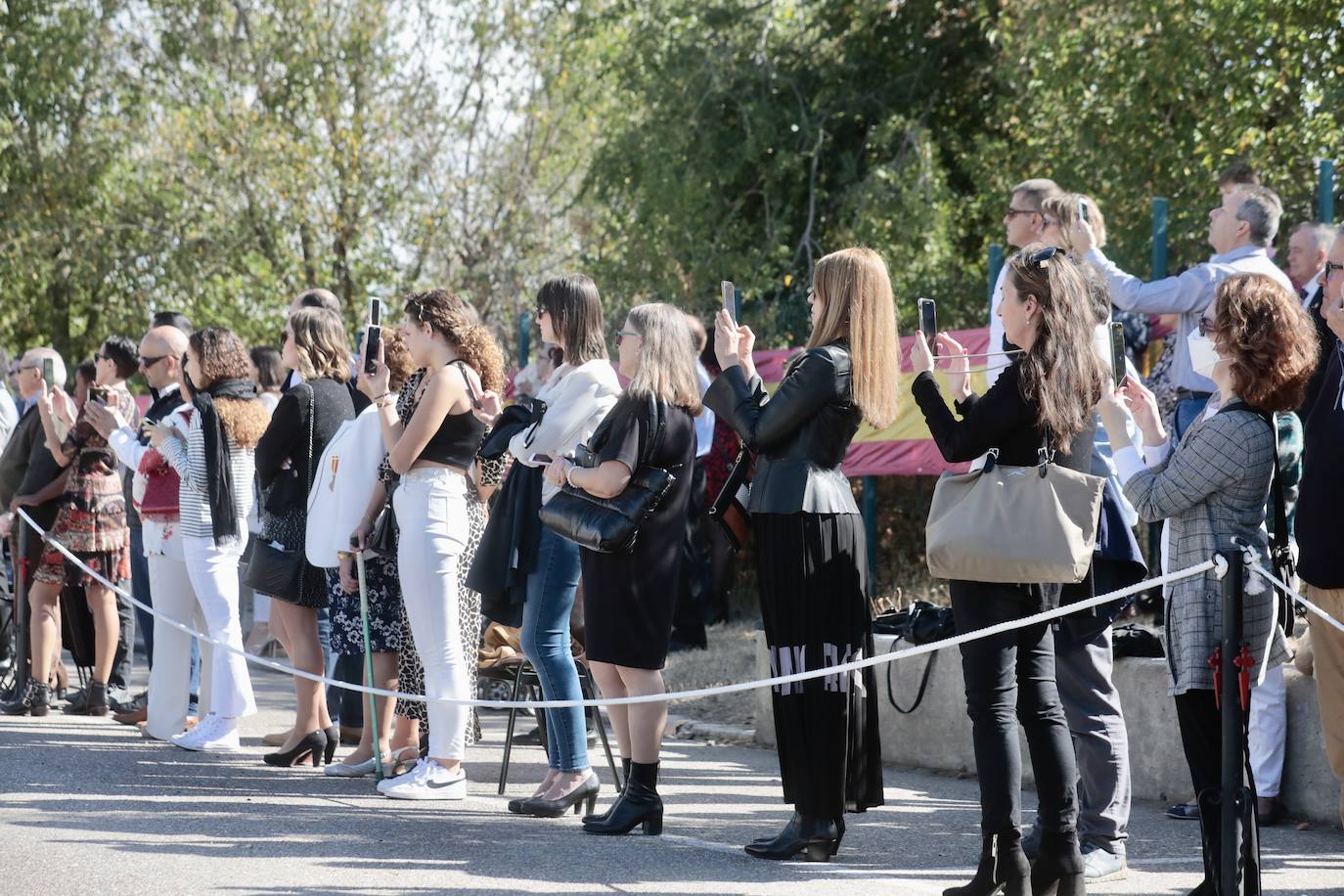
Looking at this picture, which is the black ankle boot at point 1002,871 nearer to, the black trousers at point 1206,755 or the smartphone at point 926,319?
the black trousers at point 1206,755

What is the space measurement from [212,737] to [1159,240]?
210 inches

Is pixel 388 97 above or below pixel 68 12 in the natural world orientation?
below

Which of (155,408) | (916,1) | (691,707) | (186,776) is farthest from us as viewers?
(916,1)

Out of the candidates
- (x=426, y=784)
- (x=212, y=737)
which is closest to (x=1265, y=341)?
(x=426, y=784)

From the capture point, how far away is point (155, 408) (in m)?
8.52

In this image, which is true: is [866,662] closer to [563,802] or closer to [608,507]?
[608,507]

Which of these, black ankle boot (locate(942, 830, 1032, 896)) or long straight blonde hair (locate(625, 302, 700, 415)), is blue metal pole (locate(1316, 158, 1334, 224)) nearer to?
long straight blonde hair (locate(625, 302, 700, 415))

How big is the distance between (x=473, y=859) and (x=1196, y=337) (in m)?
3.09

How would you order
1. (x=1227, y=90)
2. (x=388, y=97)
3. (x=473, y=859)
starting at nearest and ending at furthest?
(x=473, y=859), (x=1227, y=90), (x=388, y=97)

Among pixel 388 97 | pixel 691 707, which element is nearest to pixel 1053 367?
pixel 691 707

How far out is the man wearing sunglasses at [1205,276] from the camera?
7094 mm

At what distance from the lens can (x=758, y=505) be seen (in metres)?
5.52

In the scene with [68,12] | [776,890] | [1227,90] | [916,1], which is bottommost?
[776,890]

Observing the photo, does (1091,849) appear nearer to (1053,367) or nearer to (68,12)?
(1053,367)
